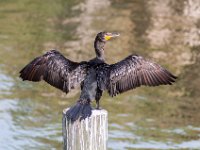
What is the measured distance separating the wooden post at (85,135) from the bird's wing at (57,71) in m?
0.96

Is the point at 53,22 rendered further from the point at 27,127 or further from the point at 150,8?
the point at 27,127

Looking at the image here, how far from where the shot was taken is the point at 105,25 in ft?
59.0

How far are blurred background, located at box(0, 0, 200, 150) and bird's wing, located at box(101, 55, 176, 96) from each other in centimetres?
407

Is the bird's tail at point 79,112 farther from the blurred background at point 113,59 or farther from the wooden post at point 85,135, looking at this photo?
the blurred background at point 113,59

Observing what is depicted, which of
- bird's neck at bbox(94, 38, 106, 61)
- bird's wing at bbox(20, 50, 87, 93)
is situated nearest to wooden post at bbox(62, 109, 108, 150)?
bird's wing at bbox(20, 50, 87, 93)

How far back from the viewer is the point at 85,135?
5.35 m

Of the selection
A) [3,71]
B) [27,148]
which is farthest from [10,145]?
[3,71]

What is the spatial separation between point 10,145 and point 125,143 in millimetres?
1889

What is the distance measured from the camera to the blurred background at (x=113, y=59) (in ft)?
36.2

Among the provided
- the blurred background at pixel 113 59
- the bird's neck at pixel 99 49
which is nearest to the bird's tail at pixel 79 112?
the bird's neck at pixel 99 49

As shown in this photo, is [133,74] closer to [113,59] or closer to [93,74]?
[93,74]

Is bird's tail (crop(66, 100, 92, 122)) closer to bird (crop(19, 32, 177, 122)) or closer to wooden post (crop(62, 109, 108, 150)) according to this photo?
wooden post (crop(62, 109, 108, 150))

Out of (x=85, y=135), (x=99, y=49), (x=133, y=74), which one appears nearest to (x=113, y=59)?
(x=99, y=49)

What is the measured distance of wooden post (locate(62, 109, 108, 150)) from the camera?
5.34m
